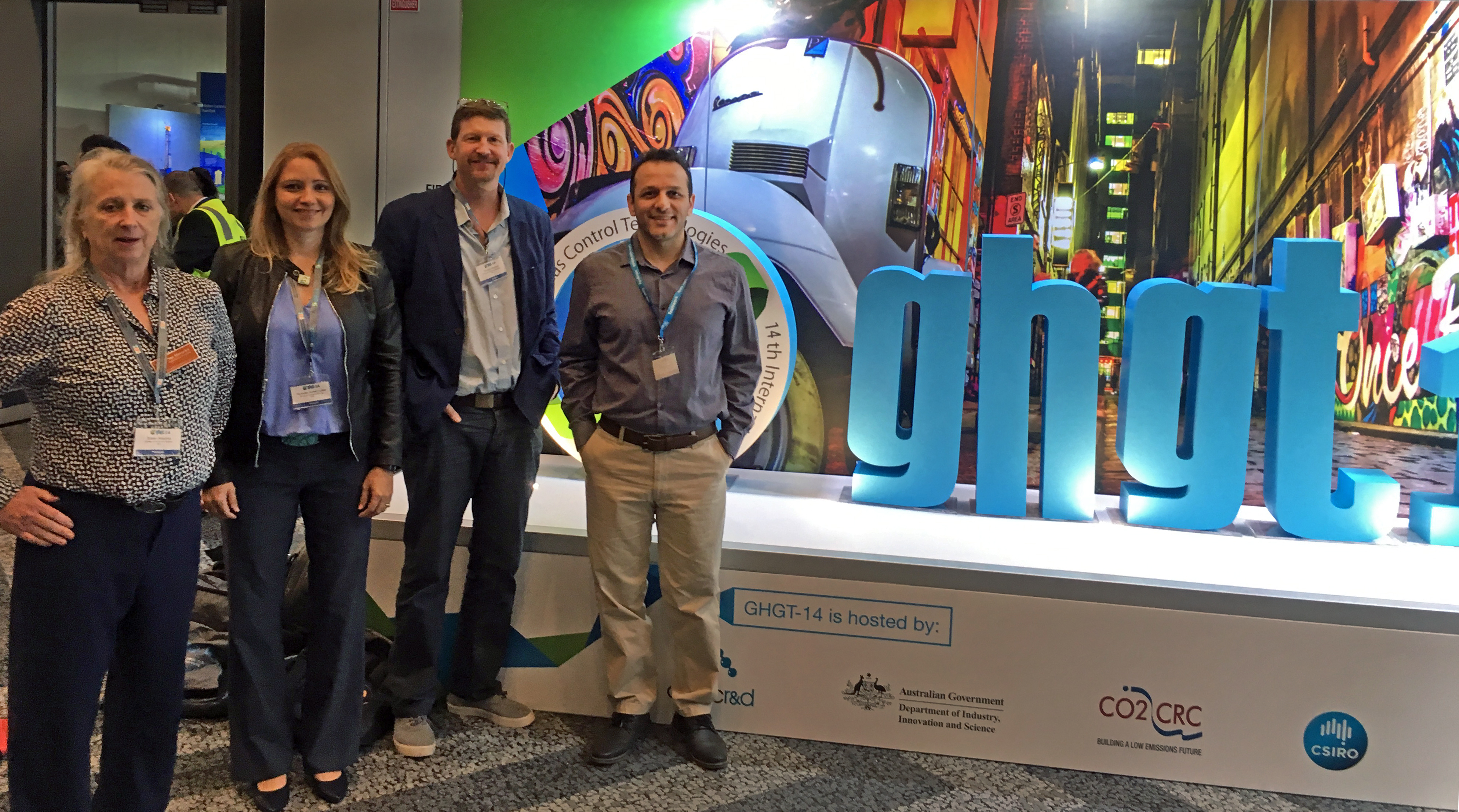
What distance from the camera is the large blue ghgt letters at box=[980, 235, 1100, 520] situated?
3.04m

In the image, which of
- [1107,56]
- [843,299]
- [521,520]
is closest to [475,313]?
[521,520]

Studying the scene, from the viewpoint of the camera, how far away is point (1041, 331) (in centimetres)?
361

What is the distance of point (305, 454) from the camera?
Result: 2.11 meters

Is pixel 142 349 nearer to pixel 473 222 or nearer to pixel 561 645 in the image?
pixel 473 222

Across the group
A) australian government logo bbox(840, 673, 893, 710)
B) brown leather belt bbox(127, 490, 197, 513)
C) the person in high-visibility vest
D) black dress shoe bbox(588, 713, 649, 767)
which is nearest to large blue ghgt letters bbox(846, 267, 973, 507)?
australian government logo bbox(840, 673, 893, 710)

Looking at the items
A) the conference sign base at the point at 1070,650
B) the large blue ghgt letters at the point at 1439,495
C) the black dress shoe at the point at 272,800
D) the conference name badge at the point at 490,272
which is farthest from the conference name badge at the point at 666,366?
the large blue ghgt letters at the point at 1439,495

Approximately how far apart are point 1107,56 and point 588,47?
1.84 m

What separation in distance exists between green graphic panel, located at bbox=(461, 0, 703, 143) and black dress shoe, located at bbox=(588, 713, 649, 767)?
7.25 ft

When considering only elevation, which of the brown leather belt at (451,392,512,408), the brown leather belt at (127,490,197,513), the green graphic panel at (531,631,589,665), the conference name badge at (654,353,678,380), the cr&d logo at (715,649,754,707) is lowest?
the cr&d logo at (715,649,754,707)

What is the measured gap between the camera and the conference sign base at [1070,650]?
7.96 feet

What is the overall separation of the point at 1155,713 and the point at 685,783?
1.19 meters

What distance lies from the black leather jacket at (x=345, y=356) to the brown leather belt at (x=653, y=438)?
495 millimetres

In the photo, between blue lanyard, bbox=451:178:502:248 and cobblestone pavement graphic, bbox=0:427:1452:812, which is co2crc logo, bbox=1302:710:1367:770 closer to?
cobblestone pavement graphic, bbox=0:427:1452:812

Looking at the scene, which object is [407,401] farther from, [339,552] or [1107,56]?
[1107,56]
